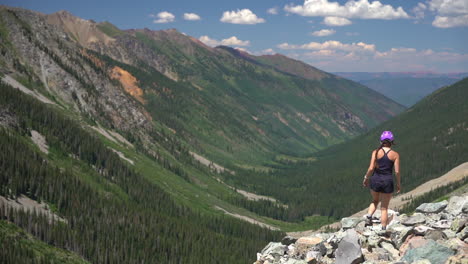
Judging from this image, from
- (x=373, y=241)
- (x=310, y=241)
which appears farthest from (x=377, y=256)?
(x=310, y=241)

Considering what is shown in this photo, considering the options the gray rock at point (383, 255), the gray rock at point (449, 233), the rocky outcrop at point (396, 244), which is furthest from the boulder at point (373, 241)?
the gray rock at point (449, 233)

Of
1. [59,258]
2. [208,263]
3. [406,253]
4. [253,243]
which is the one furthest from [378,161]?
[253,243]

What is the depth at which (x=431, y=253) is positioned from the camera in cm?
2278

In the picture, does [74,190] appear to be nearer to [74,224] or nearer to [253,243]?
[74,224]

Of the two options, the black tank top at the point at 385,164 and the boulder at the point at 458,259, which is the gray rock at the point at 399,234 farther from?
the boulder at the point at 458,259

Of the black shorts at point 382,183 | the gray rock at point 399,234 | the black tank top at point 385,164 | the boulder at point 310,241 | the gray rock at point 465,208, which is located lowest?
the boulder at point 310,241

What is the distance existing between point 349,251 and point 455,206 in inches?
463

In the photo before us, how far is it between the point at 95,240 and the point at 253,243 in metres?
66.8

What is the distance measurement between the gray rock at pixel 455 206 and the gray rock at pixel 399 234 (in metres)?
5.65

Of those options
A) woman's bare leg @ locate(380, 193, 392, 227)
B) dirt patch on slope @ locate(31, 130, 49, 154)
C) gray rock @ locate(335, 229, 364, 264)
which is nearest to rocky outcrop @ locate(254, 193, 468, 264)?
gray rock @ locate(335, 229, 364, 264)

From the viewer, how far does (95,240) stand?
133m

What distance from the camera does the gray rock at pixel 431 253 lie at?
22.4m

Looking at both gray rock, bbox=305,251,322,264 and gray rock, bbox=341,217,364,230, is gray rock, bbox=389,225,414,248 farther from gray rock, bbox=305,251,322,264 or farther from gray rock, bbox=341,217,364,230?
gray rock, bbox=305,251,322,264

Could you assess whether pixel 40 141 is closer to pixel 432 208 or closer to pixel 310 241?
pixel 310 241
